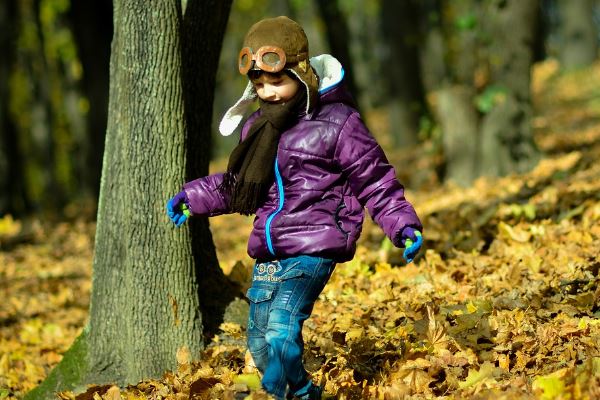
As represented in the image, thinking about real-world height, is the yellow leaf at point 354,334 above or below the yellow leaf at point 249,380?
above

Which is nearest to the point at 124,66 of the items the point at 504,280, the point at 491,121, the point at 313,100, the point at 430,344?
the point at 313,100

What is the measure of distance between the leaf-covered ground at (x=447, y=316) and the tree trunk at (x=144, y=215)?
217 millimetres

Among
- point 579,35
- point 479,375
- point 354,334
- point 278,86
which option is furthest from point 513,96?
point 579,35

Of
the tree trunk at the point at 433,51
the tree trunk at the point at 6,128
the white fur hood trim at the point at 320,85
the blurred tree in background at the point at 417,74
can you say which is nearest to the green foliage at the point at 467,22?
the blurred tree in background at the point at 417,74

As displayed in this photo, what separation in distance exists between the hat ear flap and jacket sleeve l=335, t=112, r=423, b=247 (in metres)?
0.57

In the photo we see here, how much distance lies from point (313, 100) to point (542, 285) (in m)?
2.22

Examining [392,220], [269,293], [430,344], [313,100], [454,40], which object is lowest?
[430,344]

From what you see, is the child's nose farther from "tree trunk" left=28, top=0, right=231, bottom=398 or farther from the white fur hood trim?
"tree trunk" left=28, top=0, right=231, bottom=398

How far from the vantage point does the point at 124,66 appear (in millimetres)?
4492

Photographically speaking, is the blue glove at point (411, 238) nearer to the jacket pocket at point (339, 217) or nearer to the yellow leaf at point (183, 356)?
the jacket pocket at point (339, 217)

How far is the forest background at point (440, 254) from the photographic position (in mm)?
3936

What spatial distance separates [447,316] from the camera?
450 cm

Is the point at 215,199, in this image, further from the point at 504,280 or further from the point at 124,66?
the point at 504,280

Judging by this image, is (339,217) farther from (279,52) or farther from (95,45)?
(95,45)
